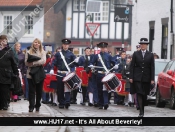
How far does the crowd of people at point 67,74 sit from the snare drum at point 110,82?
0.04 m

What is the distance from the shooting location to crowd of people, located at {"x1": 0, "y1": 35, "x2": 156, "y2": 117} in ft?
50.2

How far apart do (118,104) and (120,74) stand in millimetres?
1093

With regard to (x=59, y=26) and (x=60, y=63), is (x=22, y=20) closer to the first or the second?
(x=60, y=63)

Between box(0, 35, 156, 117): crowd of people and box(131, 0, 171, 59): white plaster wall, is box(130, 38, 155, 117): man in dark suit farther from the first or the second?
box(131, 0, 171, 59): white plaster wall

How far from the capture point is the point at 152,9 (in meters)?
37.7

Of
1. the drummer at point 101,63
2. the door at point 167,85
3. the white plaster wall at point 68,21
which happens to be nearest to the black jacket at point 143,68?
the drummer at point 101,63

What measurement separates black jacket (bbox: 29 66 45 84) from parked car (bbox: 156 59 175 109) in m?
Answer: 5.43

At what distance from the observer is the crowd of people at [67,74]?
50.2ft

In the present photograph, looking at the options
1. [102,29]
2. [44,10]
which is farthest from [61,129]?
[102,29]

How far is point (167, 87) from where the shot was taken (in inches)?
795

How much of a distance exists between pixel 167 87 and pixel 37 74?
6182 millimetres

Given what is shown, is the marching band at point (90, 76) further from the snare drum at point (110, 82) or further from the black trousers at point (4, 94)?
the black trousers at point (4, 94)

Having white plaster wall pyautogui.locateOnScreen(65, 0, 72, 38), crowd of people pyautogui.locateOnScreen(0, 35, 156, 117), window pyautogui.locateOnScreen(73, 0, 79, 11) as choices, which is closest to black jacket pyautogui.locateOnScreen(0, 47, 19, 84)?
crowd of people pyautogui.locateOnScreen(0, 35, 156, 117)

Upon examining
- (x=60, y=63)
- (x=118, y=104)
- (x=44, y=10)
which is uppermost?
(x=44, y=10)
